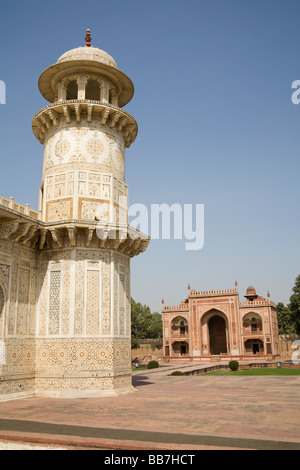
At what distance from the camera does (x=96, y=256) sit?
14.8 meters

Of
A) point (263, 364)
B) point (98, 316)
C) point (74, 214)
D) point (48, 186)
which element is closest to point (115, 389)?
point (98, 316)

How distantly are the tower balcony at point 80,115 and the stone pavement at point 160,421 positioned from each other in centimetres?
1027

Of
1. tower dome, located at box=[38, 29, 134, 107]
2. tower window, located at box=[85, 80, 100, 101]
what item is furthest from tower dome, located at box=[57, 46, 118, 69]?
tower window, located at box=[85, 80, 100, 101]

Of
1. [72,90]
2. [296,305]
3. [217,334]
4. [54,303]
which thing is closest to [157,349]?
[217,334]

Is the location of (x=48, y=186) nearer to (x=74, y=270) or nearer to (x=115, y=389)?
(x=74, y=270)

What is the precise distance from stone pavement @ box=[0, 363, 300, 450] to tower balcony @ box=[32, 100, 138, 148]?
Result: 1027 cm

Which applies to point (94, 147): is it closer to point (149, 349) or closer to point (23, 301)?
point (23, 301)

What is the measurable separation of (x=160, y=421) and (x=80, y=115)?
38.7 ft

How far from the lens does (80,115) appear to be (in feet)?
52.5

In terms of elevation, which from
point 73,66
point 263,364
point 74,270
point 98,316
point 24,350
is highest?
point 73,66

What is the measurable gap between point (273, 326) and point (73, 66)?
4371 cm

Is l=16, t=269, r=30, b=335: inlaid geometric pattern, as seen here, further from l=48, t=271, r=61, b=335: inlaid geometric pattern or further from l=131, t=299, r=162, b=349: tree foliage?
l=131, t=299, r=162, b=349: tree foliage

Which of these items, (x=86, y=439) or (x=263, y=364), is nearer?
(x=86, y=439)

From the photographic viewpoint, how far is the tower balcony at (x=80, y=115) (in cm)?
1557
